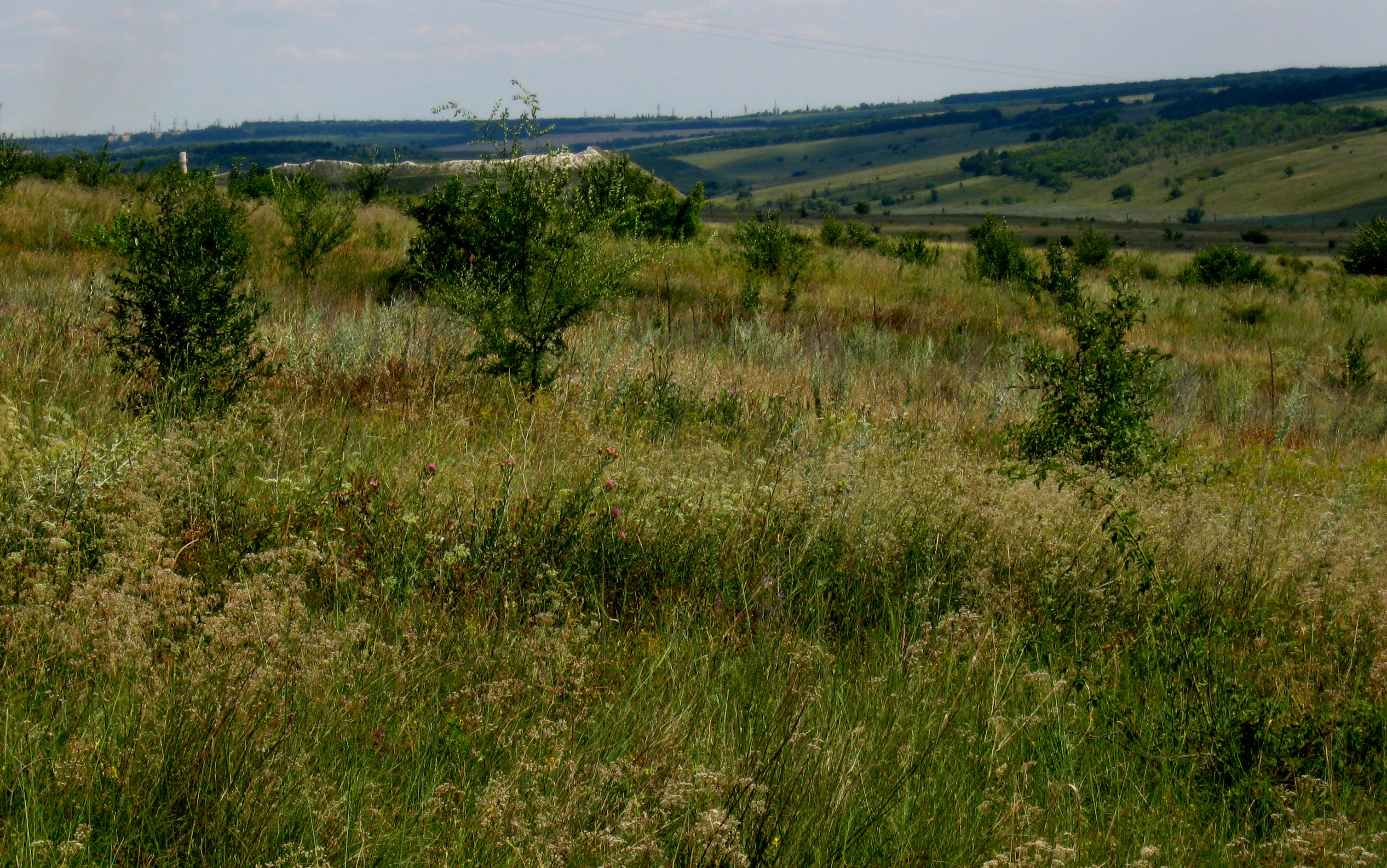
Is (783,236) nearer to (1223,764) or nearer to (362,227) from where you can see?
(362,227)

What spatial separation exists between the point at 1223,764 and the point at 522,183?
5.32 meters

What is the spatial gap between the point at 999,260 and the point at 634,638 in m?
20.9

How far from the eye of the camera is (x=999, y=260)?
72.2ft

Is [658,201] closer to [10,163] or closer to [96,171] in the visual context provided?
[10,163]

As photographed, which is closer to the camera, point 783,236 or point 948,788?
point 948,788

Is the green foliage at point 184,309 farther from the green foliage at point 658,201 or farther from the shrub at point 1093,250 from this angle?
the shrub at point 1093,250

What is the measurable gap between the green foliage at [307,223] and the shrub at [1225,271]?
23631mm

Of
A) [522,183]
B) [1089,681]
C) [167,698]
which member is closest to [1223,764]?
[1089,681]

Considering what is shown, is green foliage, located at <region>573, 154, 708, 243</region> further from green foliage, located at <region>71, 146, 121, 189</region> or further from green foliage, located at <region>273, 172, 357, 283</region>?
green foliage, located at <region>71, 146, 121, 189</region>

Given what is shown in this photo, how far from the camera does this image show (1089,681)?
9.87 ft

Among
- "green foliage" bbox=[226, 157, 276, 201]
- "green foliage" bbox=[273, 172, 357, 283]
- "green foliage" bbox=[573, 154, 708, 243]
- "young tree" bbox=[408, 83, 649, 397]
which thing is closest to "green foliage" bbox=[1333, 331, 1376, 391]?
"green foliage" bbox=[573, 154, 708, 243]

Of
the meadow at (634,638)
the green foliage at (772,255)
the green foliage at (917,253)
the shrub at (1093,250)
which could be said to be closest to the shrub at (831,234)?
the green foliage at (917,253)

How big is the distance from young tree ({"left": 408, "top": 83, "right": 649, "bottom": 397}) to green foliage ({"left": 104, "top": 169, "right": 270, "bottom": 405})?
1.45 metres

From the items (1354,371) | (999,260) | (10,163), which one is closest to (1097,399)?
(1354,371)
